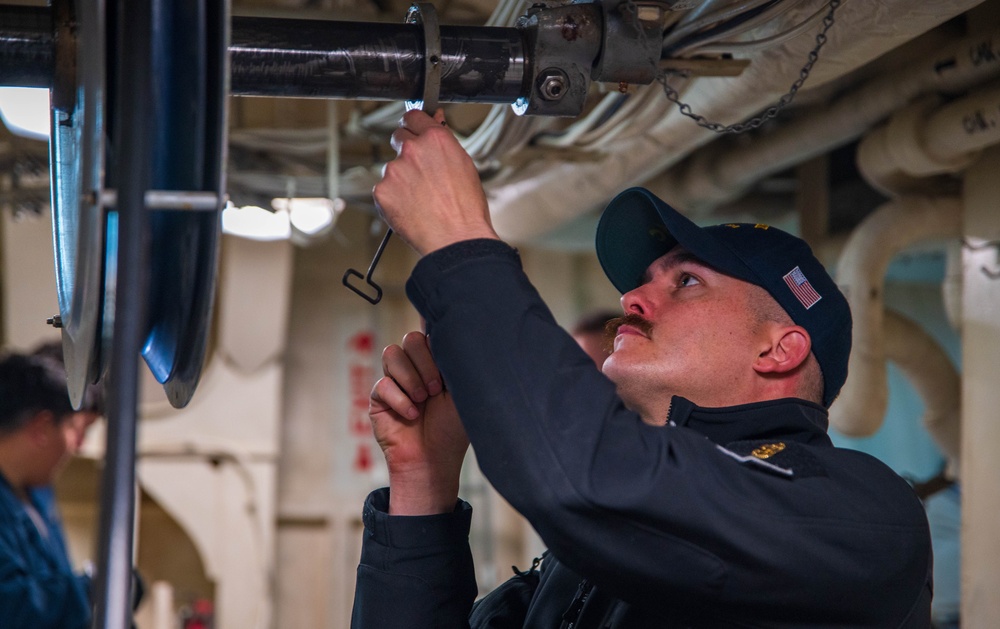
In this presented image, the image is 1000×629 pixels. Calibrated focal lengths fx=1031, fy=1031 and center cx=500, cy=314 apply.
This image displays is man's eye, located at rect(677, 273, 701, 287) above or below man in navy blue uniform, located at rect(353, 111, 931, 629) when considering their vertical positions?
above

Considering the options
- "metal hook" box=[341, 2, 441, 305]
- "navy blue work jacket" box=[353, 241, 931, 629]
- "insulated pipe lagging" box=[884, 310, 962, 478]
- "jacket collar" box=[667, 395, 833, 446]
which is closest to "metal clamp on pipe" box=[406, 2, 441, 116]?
"metal hook" box=[341, 2, 441, 305]

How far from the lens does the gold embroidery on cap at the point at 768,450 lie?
931 mm

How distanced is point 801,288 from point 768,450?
234mm

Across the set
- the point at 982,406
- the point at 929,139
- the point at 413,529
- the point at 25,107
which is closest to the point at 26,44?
the point at 413,529

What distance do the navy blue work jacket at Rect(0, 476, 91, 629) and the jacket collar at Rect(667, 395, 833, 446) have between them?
1.44 metres

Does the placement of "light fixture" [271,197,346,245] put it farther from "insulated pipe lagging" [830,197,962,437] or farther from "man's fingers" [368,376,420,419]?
"man's fingers" [368,376,420,419]

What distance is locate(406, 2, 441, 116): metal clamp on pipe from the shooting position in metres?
0.88

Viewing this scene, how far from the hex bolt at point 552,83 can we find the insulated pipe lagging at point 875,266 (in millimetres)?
1456

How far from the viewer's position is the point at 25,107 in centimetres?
168

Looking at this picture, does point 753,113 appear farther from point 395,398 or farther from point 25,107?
point 25,107

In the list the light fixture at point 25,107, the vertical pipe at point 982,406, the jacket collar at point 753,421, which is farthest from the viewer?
the vertical pipe at point 982,406

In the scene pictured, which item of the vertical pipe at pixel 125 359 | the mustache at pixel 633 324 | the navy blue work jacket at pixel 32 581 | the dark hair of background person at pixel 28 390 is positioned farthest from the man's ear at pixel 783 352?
the dark hair of background person at pixel 28 390

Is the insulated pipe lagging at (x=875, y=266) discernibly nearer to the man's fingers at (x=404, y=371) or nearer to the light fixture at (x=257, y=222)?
the light fixture at (x=257, y=222)

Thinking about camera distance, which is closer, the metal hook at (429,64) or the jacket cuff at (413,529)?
the metal hook at (429,64)
